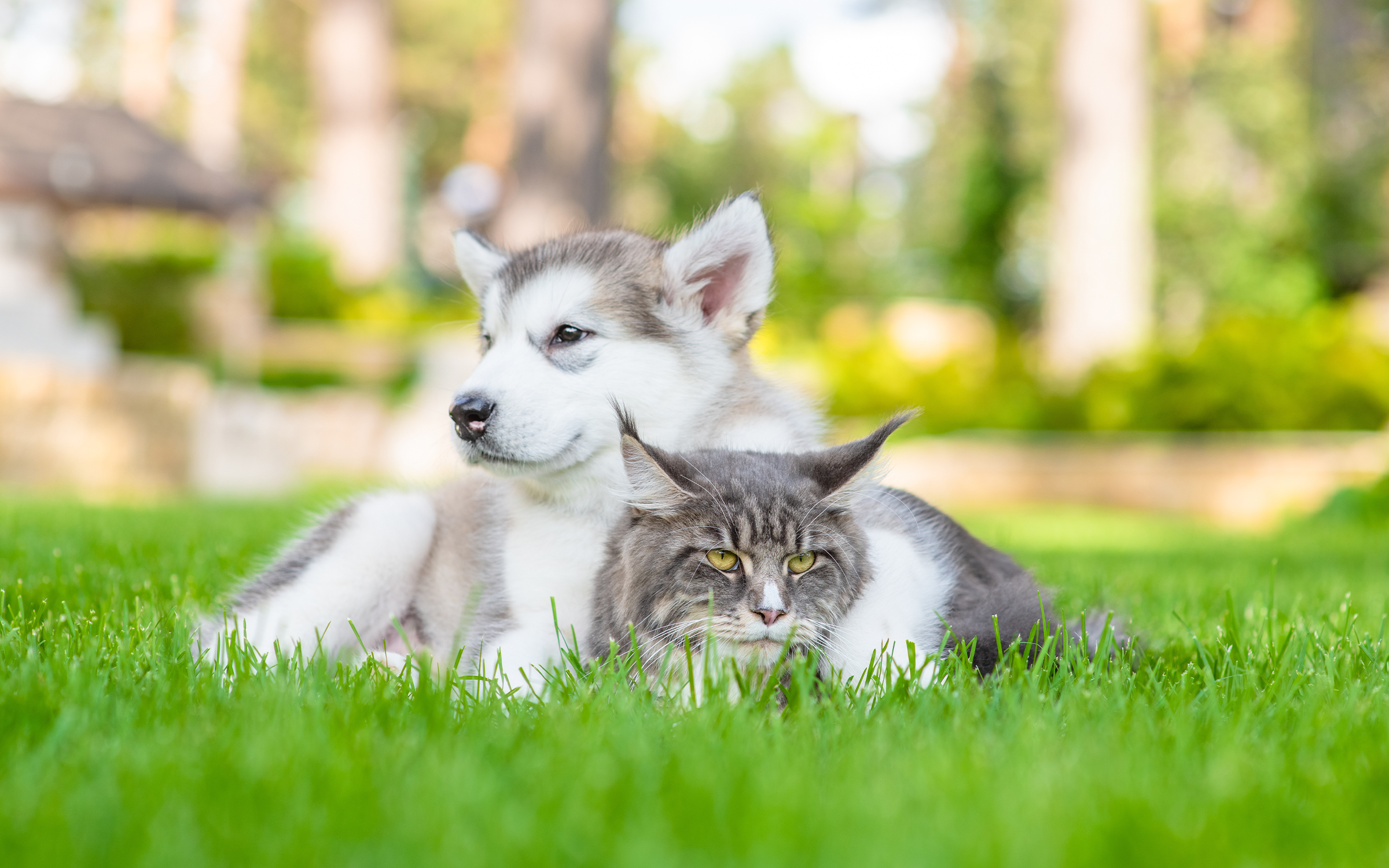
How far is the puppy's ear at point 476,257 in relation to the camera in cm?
407

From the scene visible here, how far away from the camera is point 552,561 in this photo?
3.46m

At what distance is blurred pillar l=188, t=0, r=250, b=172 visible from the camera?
98.9ft

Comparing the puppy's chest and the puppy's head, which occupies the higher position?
the puppy's head

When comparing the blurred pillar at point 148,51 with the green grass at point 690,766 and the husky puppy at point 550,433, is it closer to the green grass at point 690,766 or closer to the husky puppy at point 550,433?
the husky puppy at point 550,433

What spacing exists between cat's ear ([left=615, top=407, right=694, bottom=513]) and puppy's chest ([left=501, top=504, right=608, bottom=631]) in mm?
346

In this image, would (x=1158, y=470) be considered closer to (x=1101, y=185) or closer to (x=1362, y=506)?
(x=1362, y=506)

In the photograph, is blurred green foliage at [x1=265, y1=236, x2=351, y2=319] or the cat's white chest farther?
blurred green foliage at [x1=265, y1=236, x2=351, y2=319]

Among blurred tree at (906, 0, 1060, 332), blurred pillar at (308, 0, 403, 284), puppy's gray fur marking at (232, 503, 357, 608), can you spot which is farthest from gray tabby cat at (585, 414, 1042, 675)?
blurred pillar at (308, 0, 403, 284)

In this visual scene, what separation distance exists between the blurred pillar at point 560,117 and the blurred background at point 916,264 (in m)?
0.04

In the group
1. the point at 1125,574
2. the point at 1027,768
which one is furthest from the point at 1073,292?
the point at 1027,768

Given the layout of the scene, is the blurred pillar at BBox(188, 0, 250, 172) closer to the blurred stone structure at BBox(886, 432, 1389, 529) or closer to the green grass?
the blurred stone structure at BBox(886, 432, 1389, 529)

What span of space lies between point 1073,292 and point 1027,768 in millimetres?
15129

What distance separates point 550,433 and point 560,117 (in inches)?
384

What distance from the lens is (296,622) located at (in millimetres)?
3496
